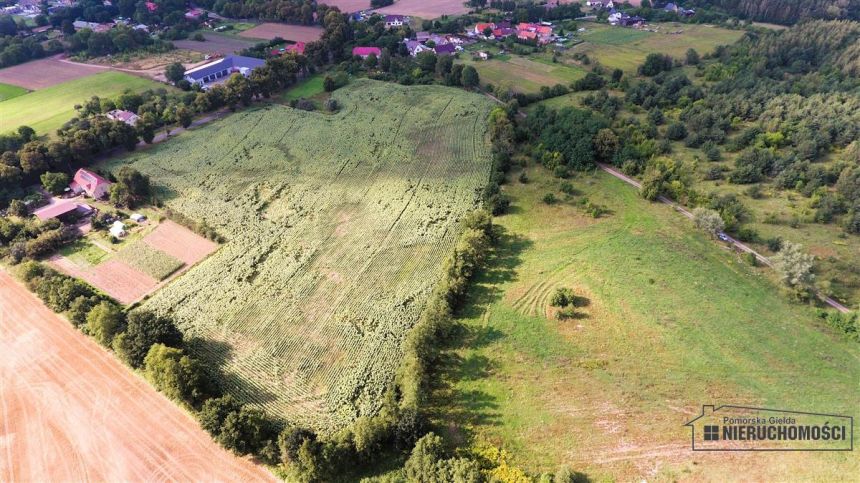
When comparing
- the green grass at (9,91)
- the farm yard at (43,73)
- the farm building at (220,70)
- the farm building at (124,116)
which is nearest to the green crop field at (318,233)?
the farm building at (124,116)

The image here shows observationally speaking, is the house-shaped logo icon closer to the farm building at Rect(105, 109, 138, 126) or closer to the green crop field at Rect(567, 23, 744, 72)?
the green crop field at Rect(567, 23, 744, 72)

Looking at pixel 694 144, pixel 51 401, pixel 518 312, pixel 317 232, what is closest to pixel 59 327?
pixel 51 401

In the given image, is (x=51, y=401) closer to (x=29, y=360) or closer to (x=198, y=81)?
(x=29, y=360)

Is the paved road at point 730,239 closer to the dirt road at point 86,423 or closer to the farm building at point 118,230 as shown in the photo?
the dirt road at point 86,423

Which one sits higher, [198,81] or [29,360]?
[198,81]

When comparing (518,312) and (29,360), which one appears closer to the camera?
(29,360)

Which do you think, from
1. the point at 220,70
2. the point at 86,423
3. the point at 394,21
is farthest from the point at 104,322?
the point at 394,21

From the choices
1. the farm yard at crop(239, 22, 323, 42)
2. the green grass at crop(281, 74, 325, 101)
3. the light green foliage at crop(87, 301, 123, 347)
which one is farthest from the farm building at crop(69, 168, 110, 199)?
the farm yard at crop(239, 22, 323, 42)
